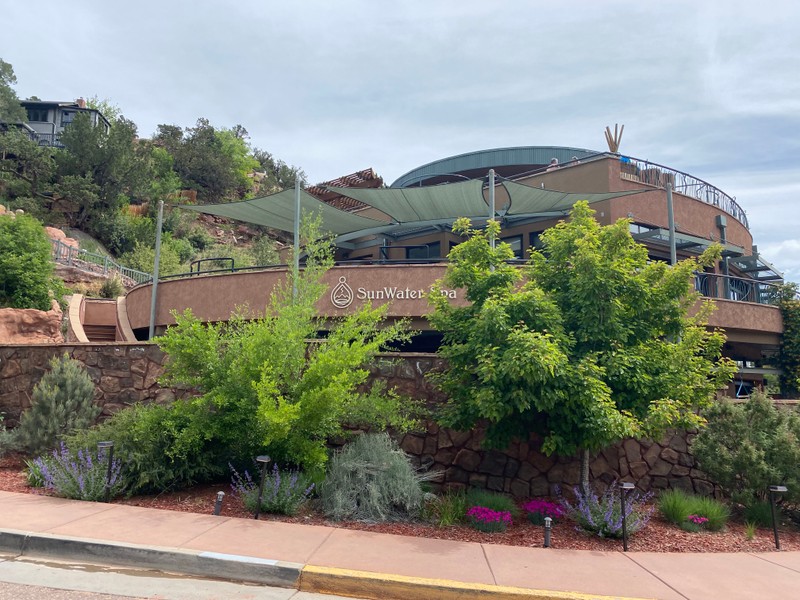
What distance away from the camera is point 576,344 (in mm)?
8547

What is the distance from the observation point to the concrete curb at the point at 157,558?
5.78m

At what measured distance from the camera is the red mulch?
24.9ft

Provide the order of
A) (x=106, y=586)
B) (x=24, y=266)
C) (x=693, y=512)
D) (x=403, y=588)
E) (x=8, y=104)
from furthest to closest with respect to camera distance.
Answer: (x=8, y=104)
(x=24, y=266)
(x=693, y=512)
(x=403, y=588)
(x=106, y=586)

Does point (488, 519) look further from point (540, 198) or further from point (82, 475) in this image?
point (540, 198)

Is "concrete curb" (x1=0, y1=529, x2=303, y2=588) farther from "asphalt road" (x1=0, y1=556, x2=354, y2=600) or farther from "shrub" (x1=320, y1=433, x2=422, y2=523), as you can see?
"shrub" (x1=320, y1=433, x2=422, y2=523)

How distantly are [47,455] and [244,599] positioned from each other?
559cm

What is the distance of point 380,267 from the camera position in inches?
642

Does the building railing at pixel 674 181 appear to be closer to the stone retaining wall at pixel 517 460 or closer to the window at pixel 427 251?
the window at pixel 427 251

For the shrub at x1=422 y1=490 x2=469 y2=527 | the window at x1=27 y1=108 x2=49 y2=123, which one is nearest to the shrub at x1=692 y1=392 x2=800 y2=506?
the shrub at x1=422 y1=490 x2=469 y2=527

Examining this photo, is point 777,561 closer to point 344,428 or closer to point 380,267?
point 344,428

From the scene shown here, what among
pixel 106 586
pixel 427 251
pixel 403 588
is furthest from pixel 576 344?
pixel 427 251

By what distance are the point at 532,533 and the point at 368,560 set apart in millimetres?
2794

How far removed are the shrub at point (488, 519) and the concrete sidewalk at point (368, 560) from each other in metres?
0.84

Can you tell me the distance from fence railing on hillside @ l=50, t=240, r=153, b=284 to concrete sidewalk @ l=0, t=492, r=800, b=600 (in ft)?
72.3
